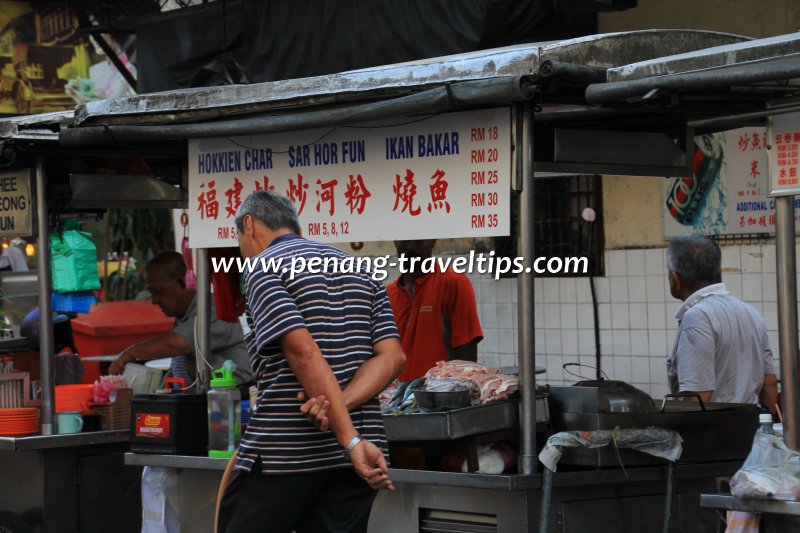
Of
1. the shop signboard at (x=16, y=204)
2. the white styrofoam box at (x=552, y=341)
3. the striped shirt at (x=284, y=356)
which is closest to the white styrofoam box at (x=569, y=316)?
the white styrofoam box at (x=552, y=341)

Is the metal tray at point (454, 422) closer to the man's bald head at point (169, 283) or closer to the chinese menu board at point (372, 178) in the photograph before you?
the chinese menu board at point (372, 178)

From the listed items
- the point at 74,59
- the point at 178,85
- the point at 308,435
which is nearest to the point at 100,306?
the point at 178,85

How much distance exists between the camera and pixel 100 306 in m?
13.1

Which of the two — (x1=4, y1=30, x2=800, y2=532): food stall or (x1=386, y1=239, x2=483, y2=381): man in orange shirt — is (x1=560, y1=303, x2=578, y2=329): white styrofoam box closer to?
(x1=386, y1=239, x2=483, y2=381): man in orange shirt

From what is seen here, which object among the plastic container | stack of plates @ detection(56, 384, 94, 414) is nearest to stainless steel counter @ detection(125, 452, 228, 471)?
stack of plates @ detection(56, 384, 94, 414)

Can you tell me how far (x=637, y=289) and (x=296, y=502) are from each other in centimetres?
580

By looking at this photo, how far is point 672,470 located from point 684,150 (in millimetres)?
1681

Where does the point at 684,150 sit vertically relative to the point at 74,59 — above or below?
below

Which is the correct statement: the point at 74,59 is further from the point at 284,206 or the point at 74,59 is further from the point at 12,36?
the point at 284,206

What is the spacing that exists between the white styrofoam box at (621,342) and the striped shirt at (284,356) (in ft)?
18.1

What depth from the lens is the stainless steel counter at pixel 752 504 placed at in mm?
4523

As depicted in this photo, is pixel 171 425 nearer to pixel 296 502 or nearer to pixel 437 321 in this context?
pixel 437 321

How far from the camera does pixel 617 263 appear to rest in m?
10.1

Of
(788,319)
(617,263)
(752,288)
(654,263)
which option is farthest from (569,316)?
(788,319)
